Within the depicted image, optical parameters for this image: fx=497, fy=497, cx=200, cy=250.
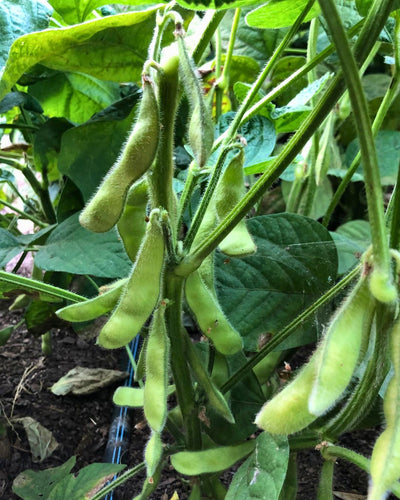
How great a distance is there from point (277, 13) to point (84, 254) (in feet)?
1.31

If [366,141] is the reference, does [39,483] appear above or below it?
below

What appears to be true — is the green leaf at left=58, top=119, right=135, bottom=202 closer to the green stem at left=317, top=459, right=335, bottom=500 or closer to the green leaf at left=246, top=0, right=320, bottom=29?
the green leaf at left=246, top=0, right=320, bottom=29

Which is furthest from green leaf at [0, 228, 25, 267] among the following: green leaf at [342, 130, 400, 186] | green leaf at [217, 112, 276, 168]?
green leaf at [342, 130, 400, 186]

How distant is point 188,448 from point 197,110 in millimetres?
438

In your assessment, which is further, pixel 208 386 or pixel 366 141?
pixel 208 386

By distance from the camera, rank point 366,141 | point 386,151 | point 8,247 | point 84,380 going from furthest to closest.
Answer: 1. point 386,151
2. point 84,380
3. point 8,247
4. point 366,141

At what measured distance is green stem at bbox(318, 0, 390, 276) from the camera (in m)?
0.28

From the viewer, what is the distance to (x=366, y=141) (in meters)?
0.31

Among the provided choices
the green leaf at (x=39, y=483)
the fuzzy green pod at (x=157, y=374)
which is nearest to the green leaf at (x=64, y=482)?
the green leaf at (x=39, y=483)

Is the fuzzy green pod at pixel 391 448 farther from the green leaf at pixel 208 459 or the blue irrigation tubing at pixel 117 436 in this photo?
the blue irrigation tubing at pixel 117 436

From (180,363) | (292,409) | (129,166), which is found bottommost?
→ (180,363)

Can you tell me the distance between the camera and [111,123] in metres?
0.85

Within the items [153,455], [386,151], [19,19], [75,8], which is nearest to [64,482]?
[153,455]

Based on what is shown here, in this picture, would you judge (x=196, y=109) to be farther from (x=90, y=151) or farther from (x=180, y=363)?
(x=90, y=151)
